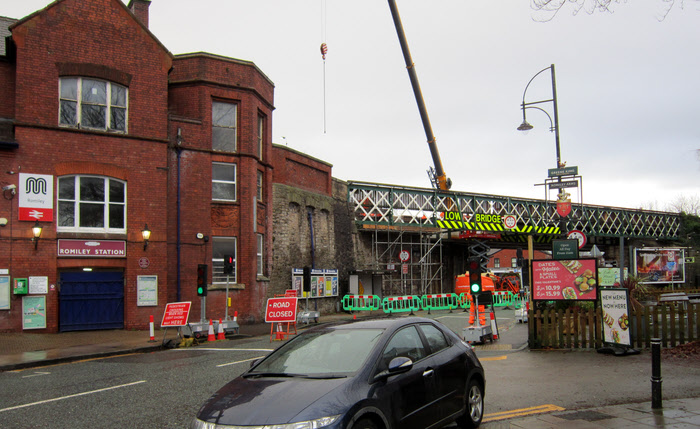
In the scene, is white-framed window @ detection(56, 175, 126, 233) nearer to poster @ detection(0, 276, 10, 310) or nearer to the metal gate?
the metal gate

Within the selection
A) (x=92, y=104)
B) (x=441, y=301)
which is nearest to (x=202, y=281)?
(x=92, y=104)

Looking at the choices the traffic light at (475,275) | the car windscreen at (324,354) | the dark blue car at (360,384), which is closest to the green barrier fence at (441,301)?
the traffic light at (475,275)

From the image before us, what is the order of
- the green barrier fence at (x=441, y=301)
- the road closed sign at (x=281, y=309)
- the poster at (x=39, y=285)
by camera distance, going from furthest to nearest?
the green barrier fence at (x=441, y=301)
the poster at (x=39, y=285)
the road closed sign at (x=281, y=309)

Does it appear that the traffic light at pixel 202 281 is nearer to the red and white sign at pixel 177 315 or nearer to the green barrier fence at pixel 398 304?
the red and white sign at pixel 177 315

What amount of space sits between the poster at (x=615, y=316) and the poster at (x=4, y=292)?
17376 mm

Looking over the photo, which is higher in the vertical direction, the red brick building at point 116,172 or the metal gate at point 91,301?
the red brick building at point 116,172

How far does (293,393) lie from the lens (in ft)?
17.0

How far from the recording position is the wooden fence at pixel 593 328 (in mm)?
13133

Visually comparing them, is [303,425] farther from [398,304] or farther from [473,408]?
[398,304]

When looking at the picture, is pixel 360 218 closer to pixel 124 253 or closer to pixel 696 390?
pixel 124 253

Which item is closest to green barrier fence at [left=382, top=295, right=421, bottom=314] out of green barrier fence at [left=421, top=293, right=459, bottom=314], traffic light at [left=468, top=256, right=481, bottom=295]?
green barrier fence at [left=421, top=293, right=459, bottom=314]

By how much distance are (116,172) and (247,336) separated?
24.6 feet

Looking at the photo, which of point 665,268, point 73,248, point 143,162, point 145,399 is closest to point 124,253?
point 73,248

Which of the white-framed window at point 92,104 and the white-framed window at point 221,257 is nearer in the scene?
the white-framed window at point 92,104
